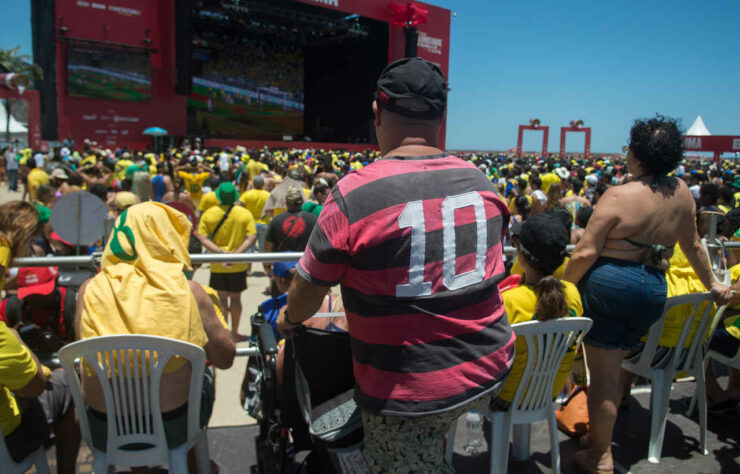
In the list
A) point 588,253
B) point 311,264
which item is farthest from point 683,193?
point 311,264

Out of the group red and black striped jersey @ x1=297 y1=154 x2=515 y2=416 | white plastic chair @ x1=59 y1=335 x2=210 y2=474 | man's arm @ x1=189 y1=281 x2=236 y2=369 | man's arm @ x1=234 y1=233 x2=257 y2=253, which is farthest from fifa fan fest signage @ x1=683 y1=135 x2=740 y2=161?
white plastic chair @ x1=59 y1=335 x2=210 y2=474

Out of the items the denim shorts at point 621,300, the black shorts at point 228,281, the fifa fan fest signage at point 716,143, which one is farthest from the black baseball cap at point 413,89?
the fifa fan fest signage at point 716,143

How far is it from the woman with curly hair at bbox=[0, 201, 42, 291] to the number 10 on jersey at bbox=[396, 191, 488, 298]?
1.81 metres

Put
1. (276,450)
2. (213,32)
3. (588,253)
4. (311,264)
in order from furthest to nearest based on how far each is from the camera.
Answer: (213,32), (588,253), (276,450), (311,264)

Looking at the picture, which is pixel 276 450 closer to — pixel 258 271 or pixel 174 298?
pixel 174 298

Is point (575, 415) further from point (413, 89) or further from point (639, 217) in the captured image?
point (413, 89)

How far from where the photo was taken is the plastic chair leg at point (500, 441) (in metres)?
2.32

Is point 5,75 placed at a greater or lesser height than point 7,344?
greater

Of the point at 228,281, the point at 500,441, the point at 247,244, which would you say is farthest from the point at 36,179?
the point at 500,441

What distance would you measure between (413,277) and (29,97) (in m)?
23.9

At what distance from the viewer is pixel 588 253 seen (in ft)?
8.09

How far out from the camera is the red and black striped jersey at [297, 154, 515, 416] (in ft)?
4.49

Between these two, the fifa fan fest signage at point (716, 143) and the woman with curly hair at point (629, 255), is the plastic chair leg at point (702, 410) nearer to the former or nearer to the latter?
the woman with curly hair at point (629, 255)

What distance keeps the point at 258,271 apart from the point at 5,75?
691 inches
